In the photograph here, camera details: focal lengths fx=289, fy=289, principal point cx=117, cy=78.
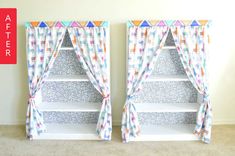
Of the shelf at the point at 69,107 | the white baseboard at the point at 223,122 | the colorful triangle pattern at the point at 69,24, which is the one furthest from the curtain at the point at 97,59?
the white baseboard at the point at 223,122

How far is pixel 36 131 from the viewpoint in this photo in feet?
11.4

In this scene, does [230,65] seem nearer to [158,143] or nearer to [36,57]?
[158,143]

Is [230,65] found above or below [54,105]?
above

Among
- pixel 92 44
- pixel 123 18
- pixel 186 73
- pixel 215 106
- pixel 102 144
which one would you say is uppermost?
pixel 123 18

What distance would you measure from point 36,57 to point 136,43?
118 centimetres

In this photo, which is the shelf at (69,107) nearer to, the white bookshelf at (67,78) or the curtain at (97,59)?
the curtain at (97,59)

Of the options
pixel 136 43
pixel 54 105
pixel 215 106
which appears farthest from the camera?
pixel 215 106

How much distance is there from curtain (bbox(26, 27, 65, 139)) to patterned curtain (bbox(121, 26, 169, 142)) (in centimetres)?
86

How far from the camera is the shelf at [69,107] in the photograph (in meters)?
3.45

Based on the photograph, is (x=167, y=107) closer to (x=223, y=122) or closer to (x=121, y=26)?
(x=223, y=122)

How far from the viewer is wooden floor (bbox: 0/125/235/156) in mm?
3115

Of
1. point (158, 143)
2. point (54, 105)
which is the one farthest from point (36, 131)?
point (158, 143)

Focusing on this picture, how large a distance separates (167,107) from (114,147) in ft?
2.67

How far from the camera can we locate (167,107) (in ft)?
11.5
